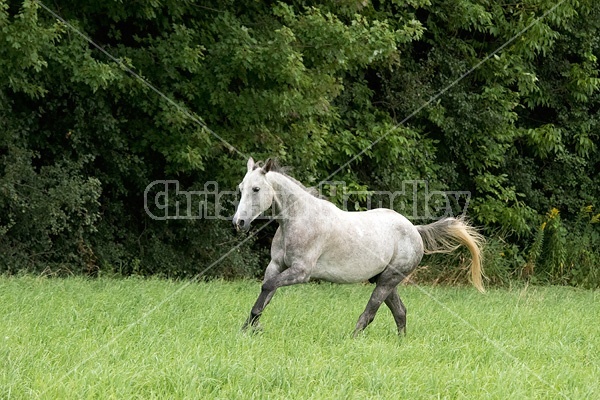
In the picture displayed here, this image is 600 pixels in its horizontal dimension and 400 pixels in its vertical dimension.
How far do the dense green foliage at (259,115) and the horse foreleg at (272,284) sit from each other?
17.5ft

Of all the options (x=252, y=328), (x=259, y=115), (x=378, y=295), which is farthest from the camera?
Answer: (x=259, y=115)

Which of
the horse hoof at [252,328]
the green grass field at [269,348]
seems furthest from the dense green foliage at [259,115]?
the horse hoof at [252,328]

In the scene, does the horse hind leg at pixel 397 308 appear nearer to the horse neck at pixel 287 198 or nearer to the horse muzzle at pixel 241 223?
the horse neck at pixel 287 198

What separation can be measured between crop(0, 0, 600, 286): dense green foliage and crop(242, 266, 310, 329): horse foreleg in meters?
5.33

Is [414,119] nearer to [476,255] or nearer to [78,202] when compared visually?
[78,202]

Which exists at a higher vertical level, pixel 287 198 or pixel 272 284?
pixel 287 198

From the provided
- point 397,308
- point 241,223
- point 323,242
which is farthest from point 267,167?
point 397,308

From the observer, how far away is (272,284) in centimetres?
798

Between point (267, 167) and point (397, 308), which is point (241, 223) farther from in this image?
point (397, 308)

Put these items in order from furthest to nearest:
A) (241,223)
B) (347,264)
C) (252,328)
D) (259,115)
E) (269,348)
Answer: (259,115) < (347,264) < (252,328) < (241,223) < (269,348)

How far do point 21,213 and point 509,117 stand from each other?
10189 mm

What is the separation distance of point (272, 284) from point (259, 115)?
6.43 metres

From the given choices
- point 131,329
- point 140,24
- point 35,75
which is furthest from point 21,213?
point 131,329

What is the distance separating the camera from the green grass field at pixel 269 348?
5.71 m
